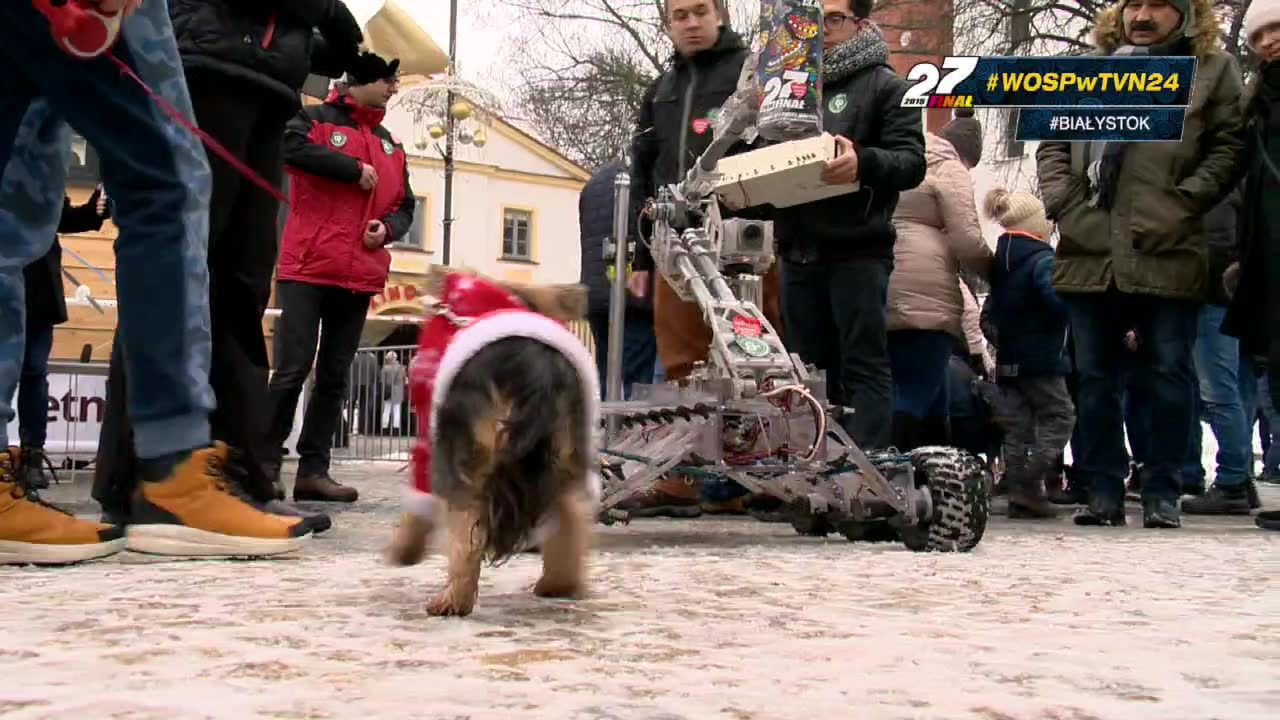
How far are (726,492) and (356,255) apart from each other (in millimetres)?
1912

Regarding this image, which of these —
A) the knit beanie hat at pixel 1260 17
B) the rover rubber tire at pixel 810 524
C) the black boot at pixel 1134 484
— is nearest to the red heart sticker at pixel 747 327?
the rover rubber tire at pixel 810 524

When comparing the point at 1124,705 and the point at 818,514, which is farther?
the point at 818,514

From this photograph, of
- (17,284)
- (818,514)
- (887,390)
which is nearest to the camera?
(17,284)

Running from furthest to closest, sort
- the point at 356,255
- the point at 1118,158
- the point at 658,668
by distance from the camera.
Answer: the point at 356,255 → the point at 1118,158 → the point at 658,668

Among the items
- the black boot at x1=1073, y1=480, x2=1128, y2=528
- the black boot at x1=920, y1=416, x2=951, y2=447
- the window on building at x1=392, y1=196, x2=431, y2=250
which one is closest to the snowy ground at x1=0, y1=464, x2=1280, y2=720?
the black boot at x1=1073, y1=480, x2=1128, y2=528

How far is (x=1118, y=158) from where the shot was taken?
18.0ft

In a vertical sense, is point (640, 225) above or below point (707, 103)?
below

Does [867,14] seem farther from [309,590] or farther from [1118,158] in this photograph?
[309,590]

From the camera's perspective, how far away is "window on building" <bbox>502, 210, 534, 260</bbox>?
36.8 meters

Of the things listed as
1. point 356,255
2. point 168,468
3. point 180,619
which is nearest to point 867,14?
point 356,255

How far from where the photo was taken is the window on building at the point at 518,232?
36812 millimetres

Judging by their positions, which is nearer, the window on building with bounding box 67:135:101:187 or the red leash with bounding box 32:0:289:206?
the red leash with bounding box 32:0:289:206

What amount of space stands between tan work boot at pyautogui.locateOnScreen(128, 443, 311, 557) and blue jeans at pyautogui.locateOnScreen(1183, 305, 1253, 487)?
17.3 ft

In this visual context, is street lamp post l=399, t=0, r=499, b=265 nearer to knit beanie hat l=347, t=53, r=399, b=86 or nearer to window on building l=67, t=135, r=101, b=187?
window on building l=67, t=135, r=101, b=187
